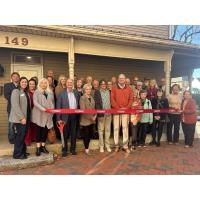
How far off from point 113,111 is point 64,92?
142 cm

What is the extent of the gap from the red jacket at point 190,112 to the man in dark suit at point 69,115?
141 inches

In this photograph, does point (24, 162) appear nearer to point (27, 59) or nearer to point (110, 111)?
point (110, 111)

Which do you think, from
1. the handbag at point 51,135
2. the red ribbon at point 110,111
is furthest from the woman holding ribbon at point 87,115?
the handbag at point 51,135

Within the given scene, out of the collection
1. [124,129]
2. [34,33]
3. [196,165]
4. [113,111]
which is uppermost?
[34,33]

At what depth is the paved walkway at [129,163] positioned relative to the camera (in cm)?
584

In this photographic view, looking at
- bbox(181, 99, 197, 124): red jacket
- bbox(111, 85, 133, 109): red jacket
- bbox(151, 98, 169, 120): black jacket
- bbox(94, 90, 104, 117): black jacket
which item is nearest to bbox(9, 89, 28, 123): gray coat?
bbox(94, 90, 104, 117): black jacket

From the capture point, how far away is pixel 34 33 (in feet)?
25.6

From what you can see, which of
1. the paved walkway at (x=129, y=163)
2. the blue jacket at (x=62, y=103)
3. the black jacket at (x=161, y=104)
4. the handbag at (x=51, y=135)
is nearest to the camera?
the paved walkway at (x=129, y=163)

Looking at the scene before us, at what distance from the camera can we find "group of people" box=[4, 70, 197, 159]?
6207 millimetres

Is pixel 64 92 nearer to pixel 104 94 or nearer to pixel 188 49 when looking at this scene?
pixel 104 94

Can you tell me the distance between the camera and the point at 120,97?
7363 millimetres

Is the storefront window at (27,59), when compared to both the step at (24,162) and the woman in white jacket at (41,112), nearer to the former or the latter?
the woman in white jacket at (41,112)

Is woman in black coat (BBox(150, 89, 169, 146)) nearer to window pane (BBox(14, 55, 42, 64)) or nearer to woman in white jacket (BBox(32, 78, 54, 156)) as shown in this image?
woman in white jacket (BBox(32, 78, 54, 156))

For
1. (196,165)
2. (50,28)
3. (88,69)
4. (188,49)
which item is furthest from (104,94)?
(188,49)
